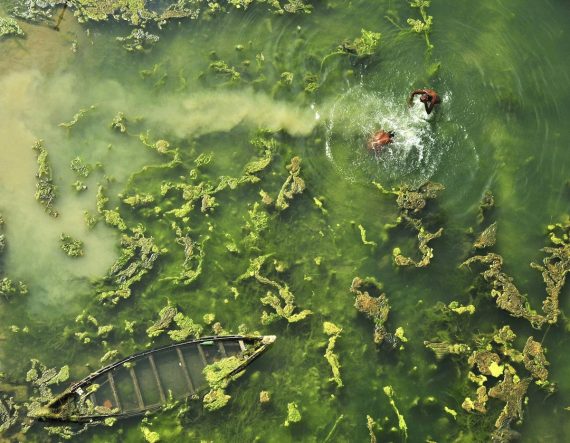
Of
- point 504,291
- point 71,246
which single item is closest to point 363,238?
point 504,291

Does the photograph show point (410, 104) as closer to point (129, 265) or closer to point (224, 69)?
point (224, 69)

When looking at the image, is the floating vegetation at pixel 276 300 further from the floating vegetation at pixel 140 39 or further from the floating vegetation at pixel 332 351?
the floating vegetation at pixel 140 39

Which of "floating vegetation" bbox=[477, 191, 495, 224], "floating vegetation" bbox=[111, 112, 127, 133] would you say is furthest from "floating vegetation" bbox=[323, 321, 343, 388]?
"floating vegetation" bbox=[111, 112, 127, 133]

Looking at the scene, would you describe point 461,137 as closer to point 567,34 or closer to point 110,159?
point 567,34

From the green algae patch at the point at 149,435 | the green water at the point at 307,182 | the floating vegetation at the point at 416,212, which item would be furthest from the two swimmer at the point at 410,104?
the green algae patch at the point at 149,435

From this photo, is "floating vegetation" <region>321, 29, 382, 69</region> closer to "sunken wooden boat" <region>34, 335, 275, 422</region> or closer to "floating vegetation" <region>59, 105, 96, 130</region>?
"floating vegetation" <region>59, 105, 96, 130</region>

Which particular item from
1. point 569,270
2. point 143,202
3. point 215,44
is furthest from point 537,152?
point 143,202
